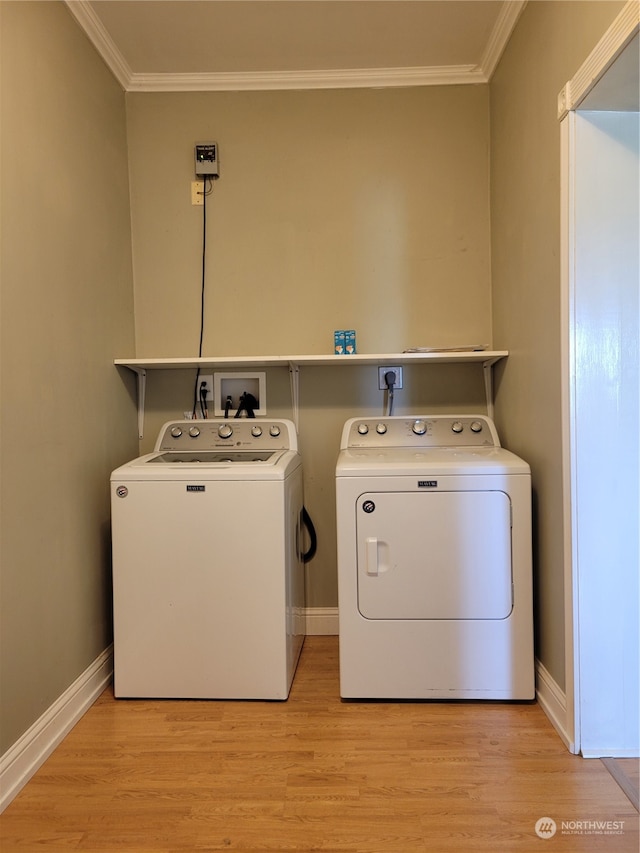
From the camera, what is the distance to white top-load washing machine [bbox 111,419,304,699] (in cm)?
180

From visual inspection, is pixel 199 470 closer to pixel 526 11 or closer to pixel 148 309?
pixel 148 309

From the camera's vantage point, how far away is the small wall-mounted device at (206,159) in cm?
229

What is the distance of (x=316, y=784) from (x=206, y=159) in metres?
2.35

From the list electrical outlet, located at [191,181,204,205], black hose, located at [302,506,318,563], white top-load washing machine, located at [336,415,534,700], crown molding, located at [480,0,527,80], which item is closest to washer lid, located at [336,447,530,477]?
white top-load washing machine, located at [336,415,534,700]

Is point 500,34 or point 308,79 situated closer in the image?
point 500,34

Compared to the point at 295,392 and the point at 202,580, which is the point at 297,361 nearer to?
the point at 295,392

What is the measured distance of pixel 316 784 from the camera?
1421 millimetres

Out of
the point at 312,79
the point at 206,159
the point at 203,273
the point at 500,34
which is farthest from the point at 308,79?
the point at 203,273

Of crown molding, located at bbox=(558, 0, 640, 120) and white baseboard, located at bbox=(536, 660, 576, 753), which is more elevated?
crown molding, located at bbox=(558, 0, 640, 120)

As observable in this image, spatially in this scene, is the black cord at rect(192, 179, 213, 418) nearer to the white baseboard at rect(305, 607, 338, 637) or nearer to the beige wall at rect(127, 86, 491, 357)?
the beige wall at rect(127, 86, 491, 357)

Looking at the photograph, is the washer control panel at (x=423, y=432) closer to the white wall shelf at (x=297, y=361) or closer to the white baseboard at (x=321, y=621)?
the white wall shelf at (x=297, y=361)

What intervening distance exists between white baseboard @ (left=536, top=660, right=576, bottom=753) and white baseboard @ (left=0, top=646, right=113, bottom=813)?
153 cm

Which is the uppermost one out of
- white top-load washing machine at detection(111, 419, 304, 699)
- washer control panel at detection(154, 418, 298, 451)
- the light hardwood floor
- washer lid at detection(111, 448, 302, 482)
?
washer control panel at detection(154, 418, 298, 451)

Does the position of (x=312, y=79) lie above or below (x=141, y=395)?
above
